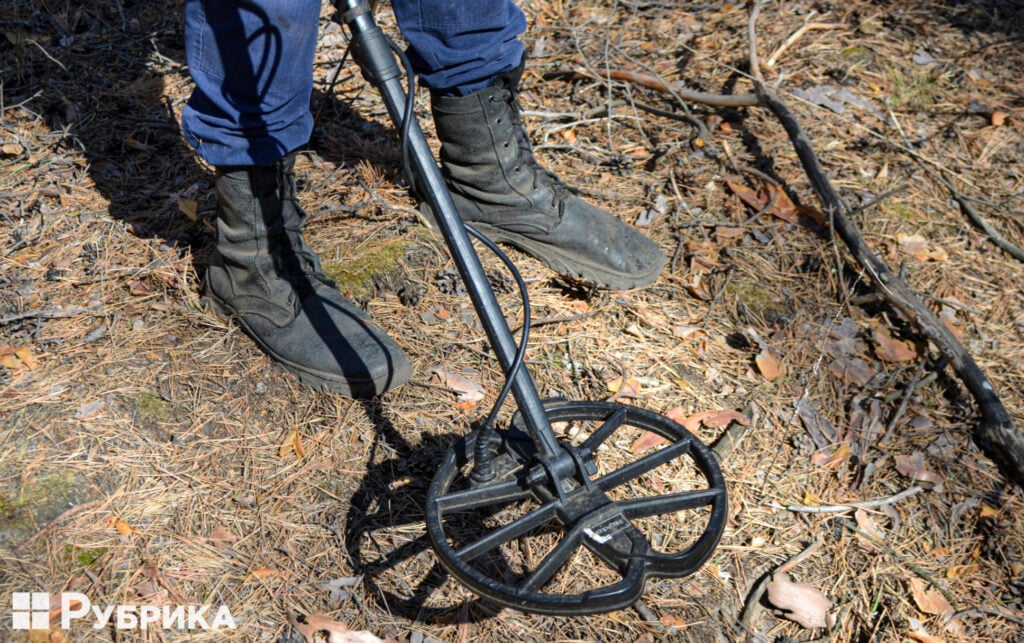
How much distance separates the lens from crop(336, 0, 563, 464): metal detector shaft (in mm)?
1658

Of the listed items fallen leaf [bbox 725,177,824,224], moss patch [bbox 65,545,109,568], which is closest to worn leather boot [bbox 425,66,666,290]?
fallen leaf [bbox 725,177,824,224]

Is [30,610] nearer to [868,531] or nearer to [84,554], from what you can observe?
[84,554]

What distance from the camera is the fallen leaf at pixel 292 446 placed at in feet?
7.25

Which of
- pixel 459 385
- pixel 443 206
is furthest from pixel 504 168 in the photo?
pixel 443 206

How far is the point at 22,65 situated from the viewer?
3.35 m

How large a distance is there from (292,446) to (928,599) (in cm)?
177

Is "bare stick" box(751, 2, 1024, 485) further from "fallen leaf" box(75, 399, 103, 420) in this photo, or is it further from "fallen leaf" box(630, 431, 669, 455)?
"fallen leaf" box(75, 399, 103, 420)

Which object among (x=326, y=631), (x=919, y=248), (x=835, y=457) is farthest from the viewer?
(x=919, y=248)

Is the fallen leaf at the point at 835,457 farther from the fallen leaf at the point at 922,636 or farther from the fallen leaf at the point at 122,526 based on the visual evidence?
the fallen leaf at the point at 122,526

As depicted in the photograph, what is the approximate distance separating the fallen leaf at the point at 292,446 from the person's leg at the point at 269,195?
175mm

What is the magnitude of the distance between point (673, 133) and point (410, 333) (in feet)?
5.07

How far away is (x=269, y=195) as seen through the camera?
2.26 meters

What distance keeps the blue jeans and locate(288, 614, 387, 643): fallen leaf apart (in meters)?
1.17

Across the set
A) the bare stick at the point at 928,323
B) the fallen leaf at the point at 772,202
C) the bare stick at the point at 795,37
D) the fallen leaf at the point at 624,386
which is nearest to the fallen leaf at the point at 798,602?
the fallen leaf at the point at 624,386
